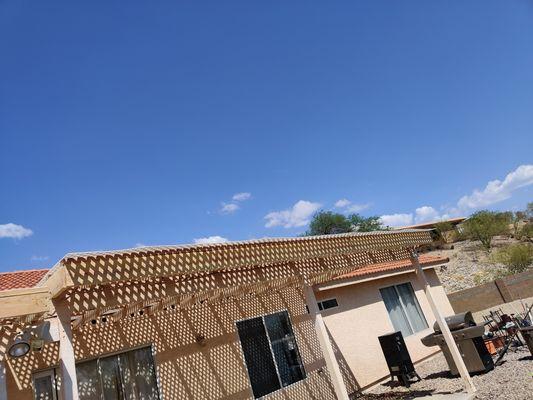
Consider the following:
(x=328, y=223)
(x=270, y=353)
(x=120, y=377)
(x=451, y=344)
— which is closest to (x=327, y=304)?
(x=270, y=353)

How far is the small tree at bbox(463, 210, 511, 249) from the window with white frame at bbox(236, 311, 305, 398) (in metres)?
28.6

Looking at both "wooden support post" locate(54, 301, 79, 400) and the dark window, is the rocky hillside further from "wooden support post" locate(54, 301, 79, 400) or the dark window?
"wooden support post" locate(54, 301, 79, 400)

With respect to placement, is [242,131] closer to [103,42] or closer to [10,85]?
[103,42]

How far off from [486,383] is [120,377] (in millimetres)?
6987

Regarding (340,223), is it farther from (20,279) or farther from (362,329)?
(20,279)

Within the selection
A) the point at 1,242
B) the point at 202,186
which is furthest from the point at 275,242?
the point at 1,242

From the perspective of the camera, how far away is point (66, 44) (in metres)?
7.73

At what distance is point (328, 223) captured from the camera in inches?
1679

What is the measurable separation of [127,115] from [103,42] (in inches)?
93.8

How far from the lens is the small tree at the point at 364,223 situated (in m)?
41.0

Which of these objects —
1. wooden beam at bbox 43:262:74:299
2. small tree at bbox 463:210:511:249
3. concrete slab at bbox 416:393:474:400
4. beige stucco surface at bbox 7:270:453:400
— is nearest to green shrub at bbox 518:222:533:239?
small tree at bbox 463:210:511:249

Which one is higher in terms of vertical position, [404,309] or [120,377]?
[120,377]

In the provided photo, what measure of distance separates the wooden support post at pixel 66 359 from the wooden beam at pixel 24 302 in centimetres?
15

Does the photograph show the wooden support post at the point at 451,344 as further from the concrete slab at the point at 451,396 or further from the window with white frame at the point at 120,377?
the window with white frame at the point at 120,377
